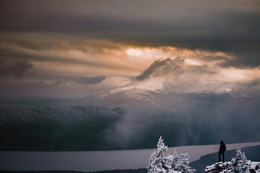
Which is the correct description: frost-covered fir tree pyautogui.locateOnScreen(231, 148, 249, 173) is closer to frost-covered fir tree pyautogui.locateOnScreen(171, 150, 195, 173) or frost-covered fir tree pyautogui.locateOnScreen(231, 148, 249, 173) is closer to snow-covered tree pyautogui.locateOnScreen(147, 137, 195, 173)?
snow-covered tree pyautogui.locateOnScreen(147, 137, 195, 173)

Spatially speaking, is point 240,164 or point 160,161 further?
point 160,161

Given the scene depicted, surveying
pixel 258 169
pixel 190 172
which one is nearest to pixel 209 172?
pixel 190 172

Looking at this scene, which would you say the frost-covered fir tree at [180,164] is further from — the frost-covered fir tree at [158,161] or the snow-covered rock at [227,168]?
the frost-covered fir tree at [158,161]

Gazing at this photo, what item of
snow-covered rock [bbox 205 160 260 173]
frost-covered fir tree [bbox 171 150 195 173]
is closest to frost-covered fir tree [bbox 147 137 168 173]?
frost-covered fir tree [bbox 171 150 195 173]

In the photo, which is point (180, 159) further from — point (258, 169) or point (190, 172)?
point (258, 169)

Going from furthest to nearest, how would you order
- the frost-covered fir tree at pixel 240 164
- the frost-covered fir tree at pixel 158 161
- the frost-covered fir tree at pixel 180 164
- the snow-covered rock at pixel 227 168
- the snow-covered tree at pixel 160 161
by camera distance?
the frost-covered fir tree at pixel 180 164
the snow-covered rock at pixel 227 168
the snow-covered tree at pixel 160 161
the frost-covered fir tree at pixel 158 161
the frost-covered fir tree at pixel 240 164

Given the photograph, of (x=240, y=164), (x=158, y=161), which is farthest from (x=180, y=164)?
(x=240, y=164)

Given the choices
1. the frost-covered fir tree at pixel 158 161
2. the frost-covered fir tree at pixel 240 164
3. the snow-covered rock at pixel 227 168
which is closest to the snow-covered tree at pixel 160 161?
the frost-covered fir tree at pixel 158 161

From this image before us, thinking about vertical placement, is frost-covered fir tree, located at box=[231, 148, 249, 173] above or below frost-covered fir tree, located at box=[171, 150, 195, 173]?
below

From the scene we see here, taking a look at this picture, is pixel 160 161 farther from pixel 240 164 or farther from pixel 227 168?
pixel 227 168

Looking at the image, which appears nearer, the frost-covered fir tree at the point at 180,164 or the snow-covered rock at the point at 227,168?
the snow-covered rock at the point at 227,168

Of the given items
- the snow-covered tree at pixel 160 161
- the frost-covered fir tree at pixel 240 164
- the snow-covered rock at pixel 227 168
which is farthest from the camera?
the snow-covered rock at pixel 227 168

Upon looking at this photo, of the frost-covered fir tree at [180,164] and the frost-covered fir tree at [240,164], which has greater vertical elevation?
the frost-covered fir tree at [180,164]

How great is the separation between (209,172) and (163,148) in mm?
9260
